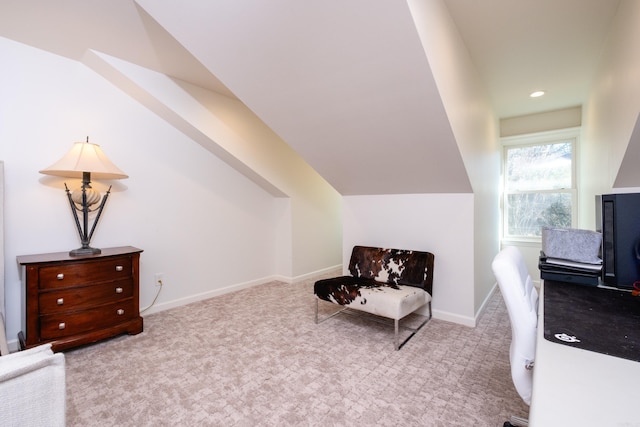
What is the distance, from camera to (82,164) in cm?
230

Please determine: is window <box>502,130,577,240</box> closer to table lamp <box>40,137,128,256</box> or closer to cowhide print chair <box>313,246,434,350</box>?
cowhide print chair <box>313,246,434,350</box>

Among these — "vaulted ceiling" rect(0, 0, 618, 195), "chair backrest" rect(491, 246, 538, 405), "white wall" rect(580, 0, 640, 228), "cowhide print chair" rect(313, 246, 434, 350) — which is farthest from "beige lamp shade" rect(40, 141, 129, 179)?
"white wall" rect(580, 0, 640, 228)

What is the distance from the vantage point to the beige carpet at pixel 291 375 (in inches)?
62.4

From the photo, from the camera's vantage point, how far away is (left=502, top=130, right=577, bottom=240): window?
3.85 m

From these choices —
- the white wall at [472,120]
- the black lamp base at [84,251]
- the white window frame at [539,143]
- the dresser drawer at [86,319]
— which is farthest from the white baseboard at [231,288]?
the white window frame at [539,143]

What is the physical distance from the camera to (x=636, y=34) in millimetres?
1574

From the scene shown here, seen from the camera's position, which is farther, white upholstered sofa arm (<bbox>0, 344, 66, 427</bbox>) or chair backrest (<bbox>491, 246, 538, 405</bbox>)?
chair backrest (<bbox>491, 246, 538, 405</bbox>)

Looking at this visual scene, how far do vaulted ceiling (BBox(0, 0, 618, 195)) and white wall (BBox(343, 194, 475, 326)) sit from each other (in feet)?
0.66

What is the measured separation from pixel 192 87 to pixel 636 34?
11.2ft

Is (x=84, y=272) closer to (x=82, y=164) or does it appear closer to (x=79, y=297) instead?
(x=79, y=297)

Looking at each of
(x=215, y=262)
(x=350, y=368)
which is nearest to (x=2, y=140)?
(x=215, y=262)

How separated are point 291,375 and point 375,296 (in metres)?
0.90

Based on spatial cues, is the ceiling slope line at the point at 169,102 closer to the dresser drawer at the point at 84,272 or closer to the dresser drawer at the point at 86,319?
the dresser drawer at the point at 84,272

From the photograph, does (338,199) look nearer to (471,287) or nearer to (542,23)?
(471,287)
